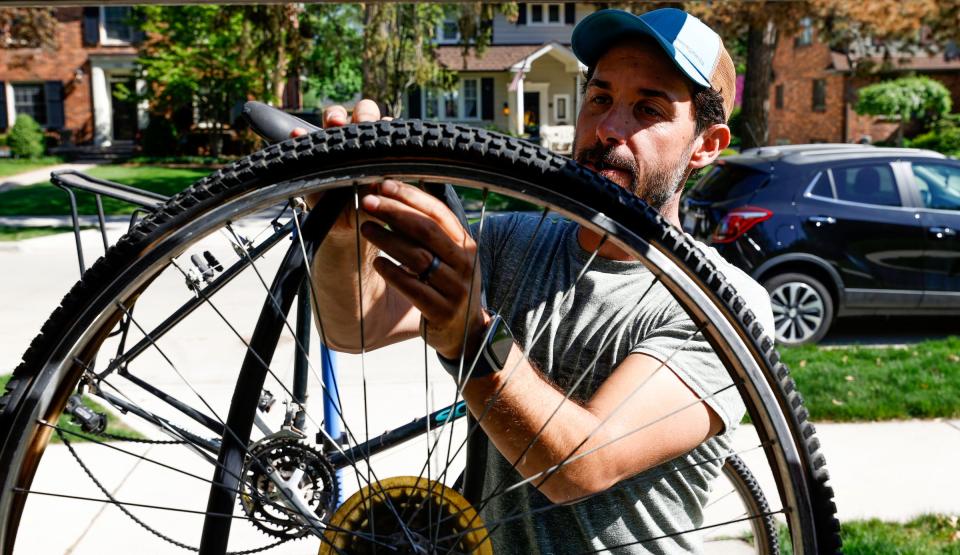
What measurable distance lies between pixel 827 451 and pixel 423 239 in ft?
13.7

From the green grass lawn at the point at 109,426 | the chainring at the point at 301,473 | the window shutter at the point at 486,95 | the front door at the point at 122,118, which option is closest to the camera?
the chainring at the point at 301,473

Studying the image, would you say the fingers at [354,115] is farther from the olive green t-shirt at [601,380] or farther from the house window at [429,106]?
the house window at [429,106]

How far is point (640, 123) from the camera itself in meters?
1.86

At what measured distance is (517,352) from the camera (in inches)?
55.4

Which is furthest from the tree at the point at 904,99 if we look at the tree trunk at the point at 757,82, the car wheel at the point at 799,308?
the car wheel at the point at 799,308

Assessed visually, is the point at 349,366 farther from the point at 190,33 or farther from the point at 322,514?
the point at 190,33

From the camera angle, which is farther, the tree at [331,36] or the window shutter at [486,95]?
the window shutter at [486,95]

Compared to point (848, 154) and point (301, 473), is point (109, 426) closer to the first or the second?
point (301, 473)

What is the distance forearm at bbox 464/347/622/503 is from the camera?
139 centimetres

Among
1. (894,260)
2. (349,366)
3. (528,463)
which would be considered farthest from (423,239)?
(894,260)

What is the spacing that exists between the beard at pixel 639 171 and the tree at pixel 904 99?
3247 centimetres

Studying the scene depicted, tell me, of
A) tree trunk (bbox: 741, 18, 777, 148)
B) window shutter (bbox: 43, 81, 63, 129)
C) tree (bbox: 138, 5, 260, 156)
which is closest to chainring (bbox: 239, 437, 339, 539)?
tree trunk (bbox: 741, 18, 777, 148)

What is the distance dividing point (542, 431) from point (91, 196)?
1919cm

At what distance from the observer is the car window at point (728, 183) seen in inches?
310
